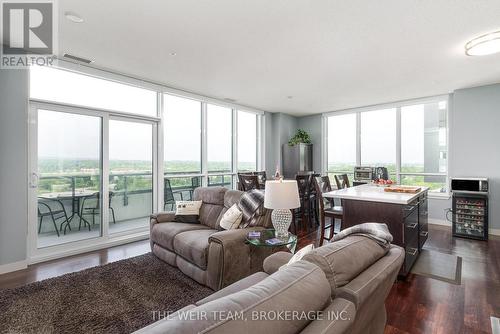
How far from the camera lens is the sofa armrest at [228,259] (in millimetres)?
2354

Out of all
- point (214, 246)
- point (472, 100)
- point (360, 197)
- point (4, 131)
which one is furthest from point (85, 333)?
point (472, 100)

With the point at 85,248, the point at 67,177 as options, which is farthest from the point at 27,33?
the point at 85,248

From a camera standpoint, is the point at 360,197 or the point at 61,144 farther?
the point at 61,144

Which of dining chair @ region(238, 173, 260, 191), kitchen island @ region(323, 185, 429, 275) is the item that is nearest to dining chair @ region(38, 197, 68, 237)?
dining chair @ region(238, 173, 260, 191)

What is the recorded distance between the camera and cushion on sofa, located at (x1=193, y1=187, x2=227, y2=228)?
11.1 feet

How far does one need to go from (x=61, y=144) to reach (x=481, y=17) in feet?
17.5

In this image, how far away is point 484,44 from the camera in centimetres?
280

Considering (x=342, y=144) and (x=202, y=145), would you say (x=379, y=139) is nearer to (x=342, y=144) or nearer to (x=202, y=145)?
(x=342, y=144)

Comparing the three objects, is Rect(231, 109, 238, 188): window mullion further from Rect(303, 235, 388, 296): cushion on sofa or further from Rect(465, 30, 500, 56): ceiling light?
Rect(303, 235, 388, 296): cushion on sofa

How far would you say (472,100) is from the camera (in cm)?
471

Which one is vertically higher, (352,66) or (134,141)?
(352,66)

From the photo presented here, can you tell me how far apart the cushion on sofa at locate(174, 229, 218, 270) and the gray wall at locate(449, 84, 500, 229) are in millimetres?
5097

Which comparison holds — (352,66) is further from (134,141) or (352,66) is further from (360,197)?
(134,141)

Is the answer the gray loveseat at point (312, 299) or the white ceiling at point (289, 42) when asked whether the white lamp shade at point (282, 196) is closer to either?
the gray loveseat at point (312, 299)
